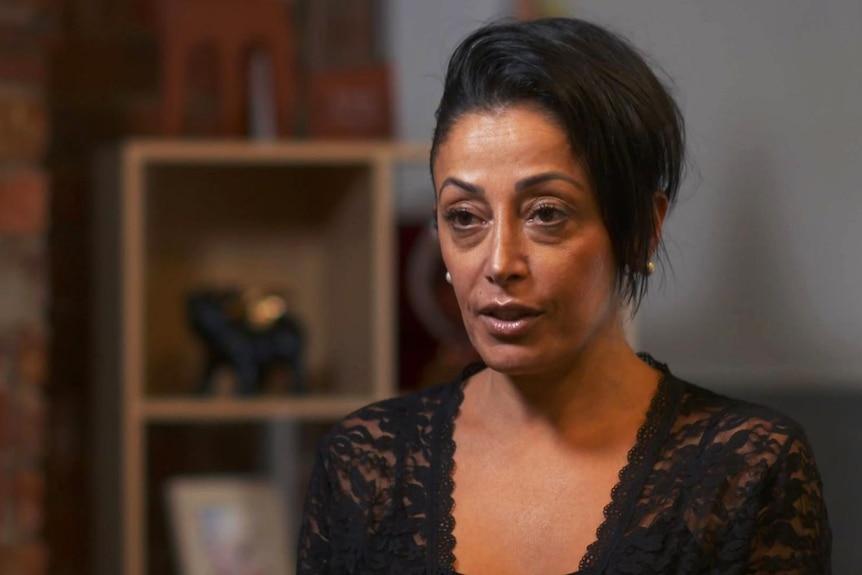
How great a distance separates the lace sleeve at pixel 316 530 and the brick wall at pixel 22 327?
0.97m

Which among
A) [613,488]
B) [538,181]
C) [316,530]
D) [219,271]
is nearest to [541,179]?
[538,181]

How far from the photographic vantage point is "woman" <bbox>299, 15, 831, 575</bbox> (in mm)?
1060

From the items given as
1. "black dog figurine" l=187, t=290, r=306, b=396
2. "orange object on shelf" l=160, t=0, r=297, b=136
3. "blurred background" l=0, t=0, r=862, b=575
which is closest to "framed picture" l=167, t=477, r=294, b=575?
"blurred background" l=0, t=0, r=862, b=575

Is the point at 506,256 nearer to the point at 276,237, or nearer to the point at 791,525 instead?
the point at 791,525

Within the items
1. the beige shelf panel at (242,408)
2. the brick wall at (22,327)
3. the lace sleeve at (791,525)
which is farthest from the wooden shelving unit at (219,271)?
the lace sleeve at (791,525)

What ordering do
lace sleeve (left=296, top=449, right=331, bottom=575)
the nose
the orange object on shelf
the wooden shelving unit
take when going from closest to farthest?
the nose → lace sleeve (left=296, top=449, right=331, bottom=575) → the wooden shelving unit → the orange object on shelf

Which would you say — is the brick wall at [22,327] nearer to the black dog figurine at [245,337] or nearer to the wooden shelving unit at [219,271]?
the wooden shelving unit at [219,271]

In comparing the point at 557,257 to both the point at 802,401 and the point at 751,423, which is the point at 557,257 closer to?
the point at 751,423

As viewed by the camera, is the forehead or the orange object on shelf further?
the orange object on shelf

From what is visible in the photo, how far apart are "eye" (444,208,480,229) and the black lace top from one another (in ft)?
Answer: 0.64

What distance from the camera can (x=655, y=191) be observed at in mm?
1106

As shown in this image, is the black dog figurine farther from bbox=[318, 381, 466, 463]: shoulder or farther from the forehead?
the forehead

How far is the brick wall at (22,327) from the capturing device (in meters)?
2.07

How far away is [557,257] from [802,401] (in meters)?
1.17
